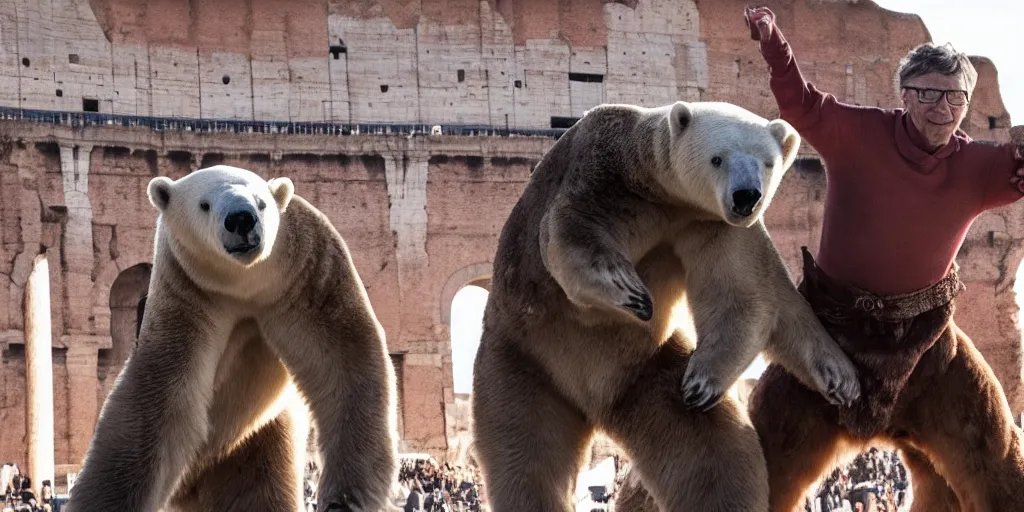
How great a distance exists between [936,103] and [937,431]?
102cm

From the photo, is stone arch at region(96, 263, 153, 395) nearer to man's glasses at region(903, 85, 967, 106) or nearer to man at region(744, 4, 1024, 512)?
man at region(744, 4, 1024, 512)

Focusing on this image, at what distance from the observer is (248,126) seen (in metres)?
25.0

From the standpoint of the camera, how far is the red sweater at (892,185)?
5.20m

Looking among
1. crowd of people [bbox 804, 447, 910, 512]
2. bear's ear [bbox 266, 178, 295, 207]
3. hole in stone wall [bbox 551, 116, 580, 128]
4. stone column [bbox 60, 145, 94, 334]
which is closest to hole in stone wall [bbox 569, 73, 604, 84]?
hole in stone wall [bbox 551, 116, 580, 128]

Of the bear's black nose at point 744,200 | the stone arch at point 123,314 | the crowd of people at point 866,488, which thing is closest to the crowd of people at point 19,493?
the stone arch at point 123,314

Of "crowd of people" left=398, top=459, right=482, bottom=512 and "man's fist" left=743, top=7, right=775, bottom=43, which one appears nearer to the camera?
"man's fist" left=743, top=7, right=775, bottom=43

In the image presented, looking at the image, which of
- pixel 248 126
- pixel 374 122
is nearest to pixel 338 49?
pixel 374 122

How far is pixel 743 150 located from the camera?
4.67 metres

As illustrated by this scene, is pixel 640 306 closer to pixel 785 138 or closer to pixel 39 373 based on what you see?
A: pixel 785 138

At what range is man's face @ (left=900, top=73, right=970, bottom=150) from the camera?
515 centimetres

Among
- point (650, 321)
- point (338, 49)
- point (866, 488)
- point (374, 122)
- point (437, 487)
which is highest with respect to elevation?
point (338, 49)

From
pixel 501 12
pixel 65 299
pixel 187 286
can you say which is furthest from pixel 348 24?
pixel 187 286

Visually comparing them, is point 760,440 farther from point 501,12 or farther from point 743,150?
point 501,12

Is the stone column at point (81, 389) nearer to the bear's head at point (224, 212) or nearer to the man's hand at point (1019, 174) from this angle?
the bear's head at point (224, 212)
